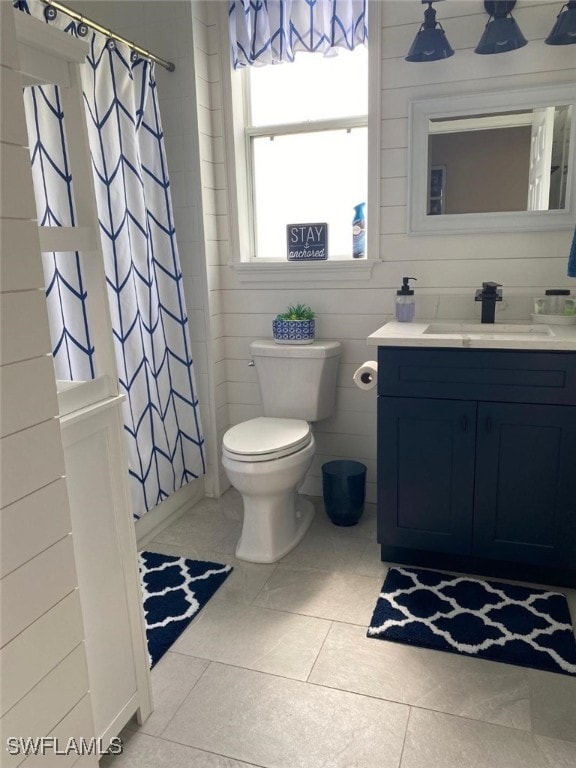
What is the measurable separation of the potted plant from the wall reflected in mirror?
2.38 ft

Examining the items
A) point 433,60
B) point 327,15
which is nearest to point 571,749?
point 433,60

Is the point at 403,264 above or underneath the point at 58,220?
underneath

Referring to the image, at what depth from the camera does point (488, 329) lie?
2.35 metres

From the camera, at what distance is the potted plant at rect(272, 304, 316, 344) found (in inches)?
104

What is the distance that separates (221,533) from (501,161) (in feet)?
6.47

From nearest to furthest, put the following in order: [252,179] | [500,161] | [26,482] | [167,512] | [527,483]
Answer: [26,482] < [527,483] < [500,161] < [167,512] < [252,179]

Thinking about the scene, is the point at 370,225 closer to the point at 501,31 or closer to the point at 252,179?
the point at 252,179

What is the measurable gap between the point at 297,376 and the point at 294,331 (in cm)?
21

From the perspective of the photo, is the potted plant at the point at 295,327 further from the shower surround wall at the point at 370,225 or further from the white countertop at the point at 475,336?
the white countertop at the point at 475,336

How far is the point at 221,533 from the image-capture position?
2.62 metres

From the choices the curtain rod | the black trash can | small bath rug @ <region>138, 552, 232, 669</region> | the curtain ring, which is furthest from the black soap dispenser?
the curtain ring

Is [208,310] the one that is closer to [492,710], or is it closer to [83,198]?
[83,198]

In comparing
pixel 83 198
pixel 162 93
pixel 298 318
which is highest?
pixel 162 93

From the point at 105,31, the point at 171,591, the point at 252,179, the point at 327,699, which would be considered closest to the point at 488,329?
the point at 252,179
